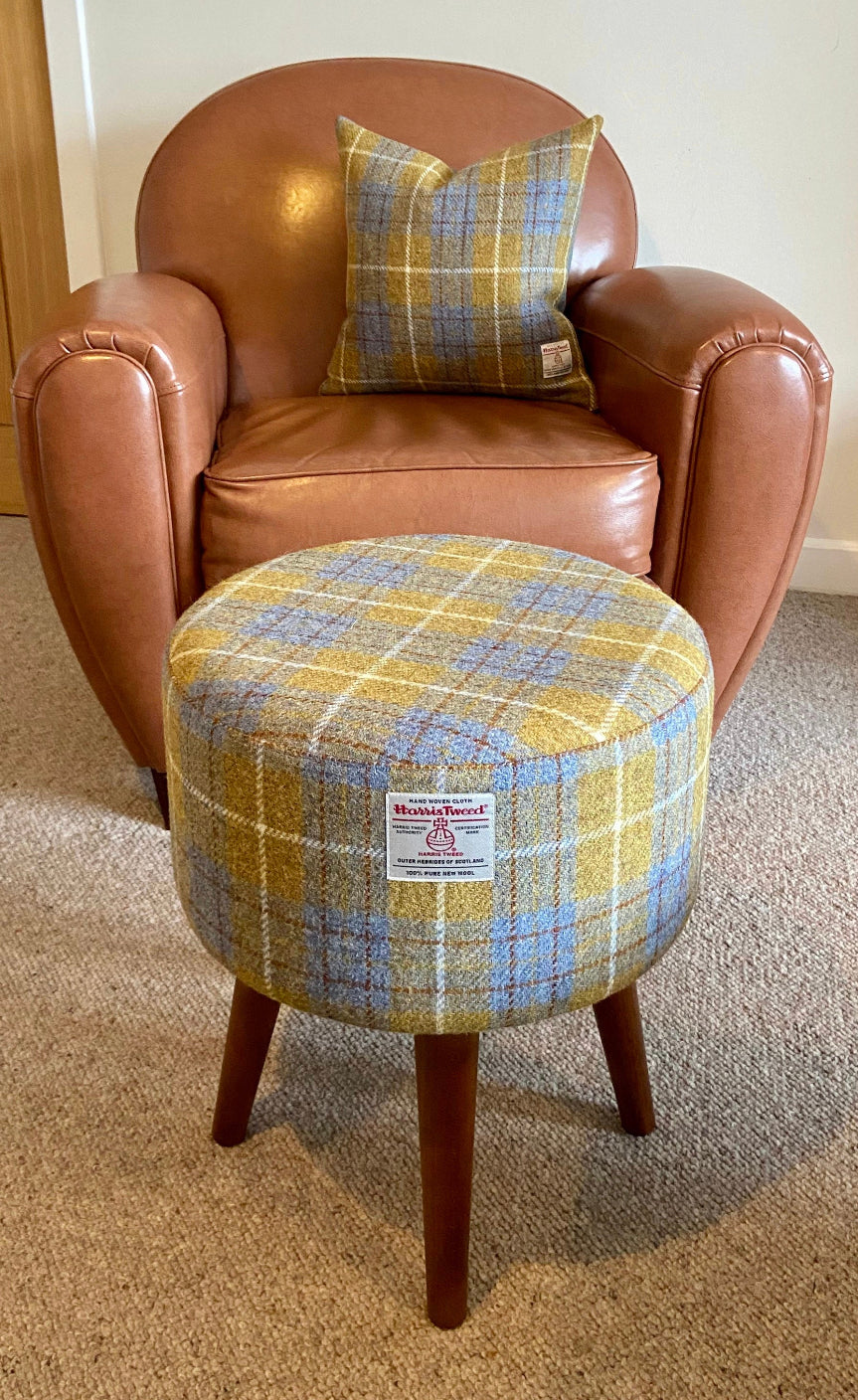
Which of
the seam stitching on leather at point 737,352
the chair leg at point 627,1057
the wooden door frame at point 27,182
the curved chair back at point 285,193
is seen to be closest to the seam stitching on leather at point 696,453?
the seam stitching on leather at point 737,352

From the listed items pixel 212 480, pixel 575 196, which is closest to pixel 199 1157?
pixel 212 480

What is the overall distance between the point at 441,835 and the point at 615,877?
5.5 inches

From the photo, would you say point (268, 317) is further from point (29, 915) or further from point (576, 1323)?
point (576, 1323)

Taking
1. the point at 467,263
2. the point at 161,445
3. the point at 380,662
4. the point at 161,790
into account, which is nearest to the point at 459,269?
the point at 467,263

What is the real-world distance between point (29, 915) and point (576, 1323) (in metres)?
0.77

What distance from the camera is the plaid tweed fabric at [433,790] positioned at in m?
0.81

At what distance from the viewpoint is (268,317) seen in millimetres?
1883

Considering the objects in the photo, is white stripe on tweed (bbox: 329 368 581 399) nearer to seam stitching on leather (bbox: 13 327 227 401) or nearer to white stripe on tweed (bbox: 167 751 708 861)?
seam stitching on leather (bbox: 13 327 227 401)

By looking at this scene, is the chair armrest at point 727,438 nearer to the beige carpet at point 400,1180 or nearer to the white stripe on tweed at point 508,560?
the beige carpet at point 400,1180

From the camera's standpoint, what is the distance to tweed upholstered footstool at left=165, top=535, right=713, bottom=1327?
2.65 feet

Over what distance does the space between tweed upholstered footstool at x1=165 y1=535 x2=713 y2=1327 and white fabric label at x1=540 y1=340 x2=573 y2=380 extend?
2.80 ft

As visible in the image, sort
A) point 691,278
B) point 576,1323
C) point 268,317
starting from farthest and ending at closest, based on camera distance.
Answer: point 268,317, point 691,278, point 576,1323

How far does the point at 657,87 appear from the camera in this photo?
2.09 m

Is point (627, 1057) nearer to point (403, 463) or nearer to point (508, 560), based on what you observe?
point (508, 560)
